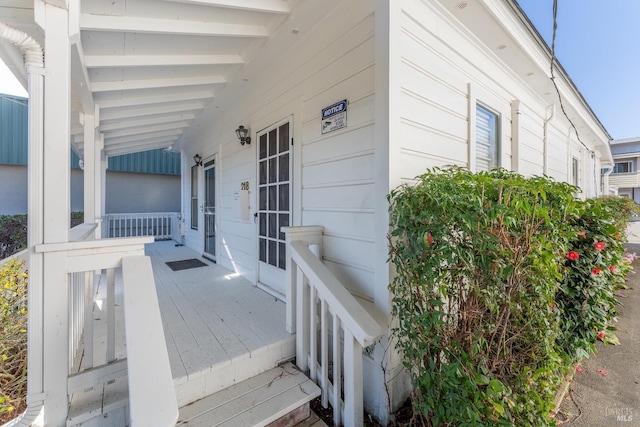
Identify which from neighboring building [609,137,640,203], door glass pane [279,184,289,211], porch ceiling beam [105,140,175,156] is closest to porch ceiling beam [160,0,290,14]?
door glass pane [279,184,289,211]

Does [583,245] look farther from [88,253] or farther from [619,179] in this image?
[619,179]

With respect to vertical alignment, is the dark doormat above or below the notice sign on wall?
below

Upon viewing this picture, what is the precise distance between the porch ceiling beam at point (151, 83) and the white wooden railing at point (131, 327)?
2.21m

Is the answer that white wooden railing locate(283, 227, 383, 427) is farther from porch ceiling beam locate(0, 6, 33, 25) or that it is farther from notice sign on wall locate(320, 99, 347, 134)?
porch ceiling beam locate(0, 6, 33, 25)

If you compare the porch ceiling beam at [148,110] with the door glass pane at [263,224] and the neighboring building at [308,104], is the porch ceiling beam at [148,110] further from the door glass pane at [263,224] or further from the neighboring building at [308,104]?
the door glass pane at [263,224]

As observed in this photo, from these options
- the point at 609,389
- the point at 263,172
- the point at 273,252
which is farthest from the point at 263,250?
the point at 609,389

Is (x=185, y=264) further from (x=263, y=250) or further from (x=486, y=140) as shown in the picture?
(x=486, y=140)

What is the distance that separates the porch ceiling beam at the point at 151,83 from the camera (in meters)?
2.87

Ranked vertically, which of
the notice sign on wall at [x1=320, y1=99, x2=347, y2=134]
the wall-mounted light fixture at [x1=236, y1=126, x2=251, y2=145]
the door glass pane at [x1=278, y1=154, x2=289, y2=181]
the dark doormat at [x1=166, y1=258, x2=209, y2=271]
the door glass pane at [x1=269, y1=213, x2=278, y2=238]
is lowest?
the dark doormat at [x1=166, y1=258, x2=209, y2=271]

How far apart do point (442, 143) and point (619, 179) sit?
19.0 m

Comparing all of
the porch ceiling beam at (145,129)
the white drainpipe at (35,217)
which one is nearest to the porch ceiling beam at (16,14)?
the white drainpipe at (35,217)

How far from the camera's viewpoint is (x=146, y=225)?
322 inches

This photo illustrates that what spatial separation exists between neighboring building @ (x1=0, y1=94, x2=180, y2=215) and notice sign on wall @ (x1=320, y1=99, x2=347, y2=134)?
8116mm

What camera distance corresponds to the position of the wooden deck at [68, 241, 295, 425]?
1.61 metres
